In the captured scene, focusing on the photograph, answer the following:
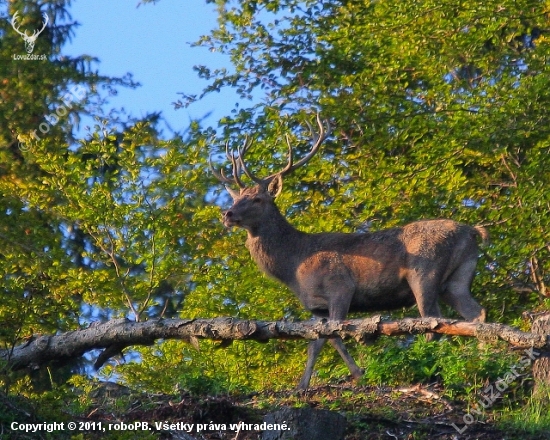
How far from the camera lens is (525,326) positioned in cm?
1028

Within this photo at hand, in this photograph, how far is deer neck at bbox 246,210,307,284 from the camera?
12117 millimetres

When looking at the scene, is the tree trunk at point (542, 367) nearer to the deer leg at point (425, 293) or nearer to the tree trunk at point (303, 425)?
the tree trunk at point (303, 425)

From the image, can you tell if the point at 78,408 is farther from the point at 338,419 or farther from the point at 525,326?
the point at 525,326

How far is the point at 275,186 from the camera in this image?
12.7m

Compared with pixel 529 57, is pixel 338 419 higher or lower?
lower

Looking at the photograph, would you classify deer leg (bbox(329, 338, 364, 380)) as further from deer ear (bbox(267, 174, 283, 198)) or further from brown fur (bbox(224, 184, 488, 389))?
deer ear (bbox(267, 174, 283, 198))

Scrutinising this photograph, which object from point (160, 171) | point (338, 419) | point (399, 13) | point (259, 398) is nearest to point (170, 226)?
point (160, 171)

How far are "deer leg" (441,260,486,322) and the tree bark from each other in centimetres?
358

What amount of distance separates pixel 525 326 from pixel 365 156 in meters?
6.68

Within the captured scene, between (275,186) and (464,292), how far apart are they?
240cm

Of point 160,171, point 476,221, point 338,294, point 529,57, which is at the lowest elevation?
point 338,294

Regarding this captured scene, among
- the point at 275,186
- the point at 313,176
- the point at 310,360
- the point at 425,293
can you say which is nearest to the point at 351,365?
the point at 310,360

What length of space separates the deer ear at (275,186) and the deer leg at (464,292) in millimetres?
2113

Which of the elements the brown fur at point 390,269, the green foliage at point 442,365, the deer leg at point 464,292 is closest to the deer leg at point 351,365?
the green foliage at point 442,365
